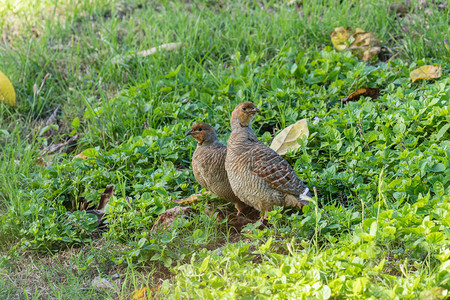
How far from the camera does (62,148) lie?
5.64m

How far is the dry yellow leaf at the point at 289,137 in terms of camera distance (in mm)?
4812

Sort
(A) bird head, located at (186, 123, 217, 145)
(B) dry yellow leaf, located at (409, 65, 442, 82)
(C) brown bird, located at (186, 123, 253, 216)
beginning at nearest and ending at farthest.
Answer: (C) brown bird, located at (186, 123, 253, 216) → (A) bird head, located at (186, 123, 217, 145) → (B) dry yellow leaf, located at (409, 65, 442, 82)

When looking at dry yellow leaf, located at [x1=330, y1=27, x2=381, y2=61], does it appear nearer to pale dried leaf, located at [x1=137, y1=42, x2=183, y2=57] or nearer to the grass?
the grass

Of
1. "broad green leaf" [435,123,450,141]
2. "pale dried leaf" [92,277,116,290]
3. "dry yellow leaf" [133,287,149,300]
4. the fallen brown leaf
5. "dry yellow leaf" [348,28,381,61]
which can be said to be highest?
"dry yellow leaf" [348,28,381,61]

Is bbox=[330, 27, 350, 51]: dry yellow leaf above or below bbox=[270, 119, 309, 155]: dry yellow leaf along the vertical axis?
above

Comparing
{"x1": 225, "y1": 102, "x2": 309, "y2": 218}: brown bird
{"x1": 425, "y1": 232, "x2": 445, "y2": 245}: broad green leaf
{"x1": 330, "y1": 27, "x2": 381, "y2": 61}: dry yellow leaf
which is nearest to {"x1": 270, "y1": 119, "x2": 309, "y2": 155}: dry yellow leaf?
{"x1": 225, "y1": 102, "x2": 309, "y2": 218}: brown bird

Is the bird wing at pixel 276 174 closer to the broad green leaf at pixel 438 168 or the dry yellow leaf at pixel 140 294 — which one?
the broad green leaf at pixel 438 168

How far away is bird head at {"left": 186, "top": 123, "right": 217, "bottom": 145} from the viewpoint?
14.4 feet

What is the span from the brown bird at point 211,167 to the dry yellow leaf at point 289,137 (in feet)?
2.03

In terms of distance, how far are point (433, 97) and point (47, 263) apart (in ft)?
11.5

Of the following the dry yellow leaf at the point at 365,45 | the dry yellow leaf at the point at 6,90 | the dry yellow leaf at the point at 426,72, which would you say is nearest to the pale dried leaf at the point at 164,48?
the dry yellow leaf at the point at 6,90

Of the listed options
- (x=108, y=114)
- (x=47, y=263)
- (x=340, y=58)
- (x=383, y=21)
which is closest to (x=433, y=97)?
(x=340, y=58)

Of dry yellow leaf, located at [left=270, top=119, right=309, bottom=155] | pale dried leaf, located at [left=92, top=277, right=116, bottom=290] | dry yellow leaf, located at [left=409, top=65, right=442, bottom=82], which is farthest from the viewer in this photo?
dry yellow leaf, located at [left=409, top=65, right=442, bottom=82]

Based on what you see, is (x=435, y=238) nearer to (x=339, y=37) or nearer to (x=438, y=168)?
(x=438, y=168)
